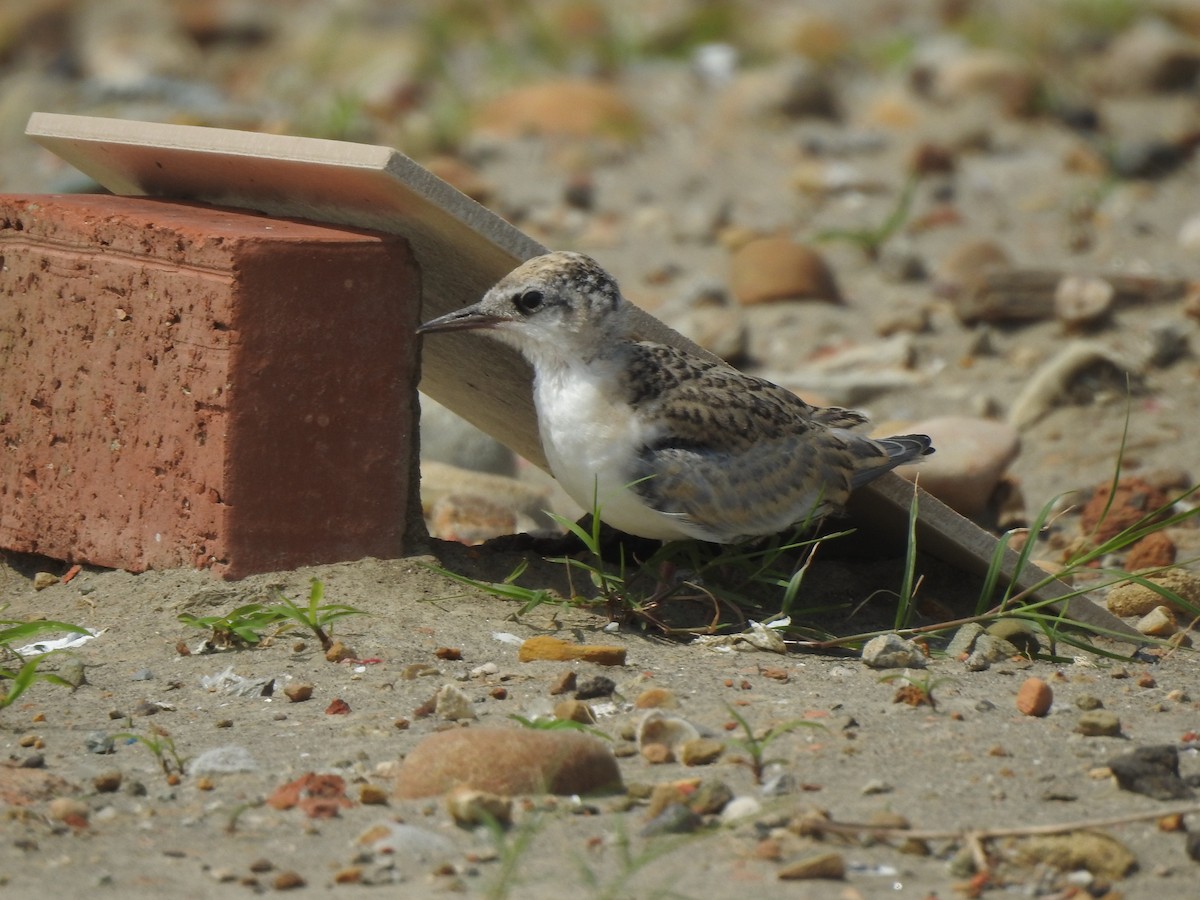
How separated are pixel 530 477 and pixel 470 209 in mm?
2766

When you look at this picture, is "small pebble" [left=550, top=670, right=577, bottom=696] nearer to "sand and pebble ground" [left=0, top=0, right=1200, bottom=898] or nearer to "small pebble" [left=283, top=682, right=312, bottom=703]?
"sand and pebble ground" [left=0, top=0, right=1200, bottom=898]

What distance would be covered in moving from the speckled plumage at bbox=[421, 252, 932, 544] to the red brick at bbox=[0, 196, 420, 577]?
0.28 meters

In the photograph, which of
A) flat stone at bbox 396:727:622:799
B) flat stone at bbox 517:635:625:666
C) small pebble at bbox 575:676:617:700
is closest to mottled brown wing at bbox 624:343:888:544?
flat stone at bbox 517:635:625:666

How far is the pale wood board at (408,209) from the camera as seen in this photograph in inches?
159

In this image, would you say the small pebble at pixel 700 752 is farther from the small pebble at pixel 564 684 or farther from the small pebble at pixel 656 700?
the small pebble at pixel 564 684

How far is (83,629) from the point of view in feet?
13.2

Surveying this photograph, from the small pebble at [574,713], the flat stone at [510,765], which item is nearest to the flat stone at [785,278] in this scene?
the small pebble at [574,713]

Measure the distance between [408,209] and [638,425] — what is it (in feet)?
2.59

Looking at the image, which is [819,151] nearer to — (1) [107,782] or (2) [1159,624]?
(2) [1159,624]

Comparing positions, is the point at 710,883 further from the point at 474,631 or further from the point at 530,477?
the point at 530,477

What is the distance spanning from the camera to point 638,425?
4242mm

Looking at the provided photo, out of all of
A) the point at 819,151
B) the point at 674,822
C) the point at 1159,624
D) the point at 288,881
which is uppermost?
the point at 819,151

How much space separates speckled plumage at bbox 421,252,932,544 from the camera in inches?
167

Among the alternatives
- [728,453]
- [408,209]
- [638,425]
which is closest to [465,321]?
[408,209]
